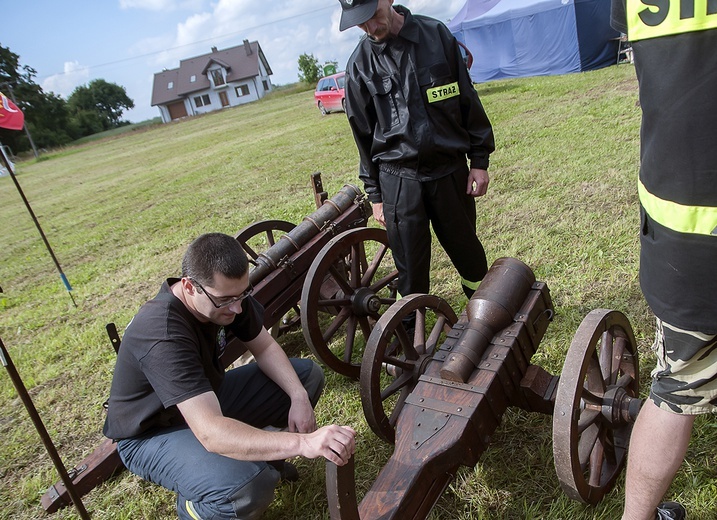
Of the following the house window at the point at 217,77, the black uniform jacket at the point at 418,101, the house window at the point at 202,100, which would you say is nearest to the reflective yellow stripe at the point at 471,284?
the black uniform jacket at the point at 418,101

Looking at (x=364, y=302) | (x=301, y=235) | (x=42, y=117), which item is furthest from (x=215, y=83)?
(x=364, y=302)

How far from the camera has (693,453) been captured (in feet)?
7.36

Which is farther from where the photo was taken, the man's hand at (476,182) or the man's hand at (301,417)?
the man's hand at (476,182)

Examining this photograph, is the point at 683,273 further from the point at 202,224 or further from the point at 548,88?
the point at 548,88

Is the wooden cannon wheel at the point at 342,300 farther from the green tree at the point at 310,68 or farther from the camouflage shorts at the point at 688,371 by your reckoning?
the green tree at the point at 310,68

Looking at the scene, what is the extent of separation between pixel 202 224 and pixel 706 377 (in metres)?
7.50

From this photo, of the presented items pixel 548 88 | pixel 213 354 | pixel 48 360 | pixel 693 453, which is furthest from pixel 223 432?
pixel 548 88

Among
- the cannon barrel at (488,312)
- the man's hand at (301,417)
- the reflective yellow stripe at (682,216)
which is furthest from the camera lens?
the man's hand at (301,417)

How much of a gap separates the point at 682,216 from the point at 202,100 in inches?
2634

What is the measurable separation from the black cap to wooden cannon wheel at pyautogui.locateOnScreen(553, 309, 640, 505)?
5.66 ft

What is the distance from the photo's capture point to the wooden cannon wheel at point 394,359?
246 cm

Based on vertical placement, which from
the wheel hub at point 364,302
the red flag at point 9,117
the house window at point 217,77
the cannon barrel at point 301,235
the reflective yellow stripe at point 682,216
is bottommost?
the wheel hub at point 364,302

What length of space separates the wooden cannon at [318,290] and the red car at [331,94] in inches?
610

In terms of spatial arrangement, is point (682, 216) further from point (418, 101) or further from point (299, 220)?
point (299, 220)
